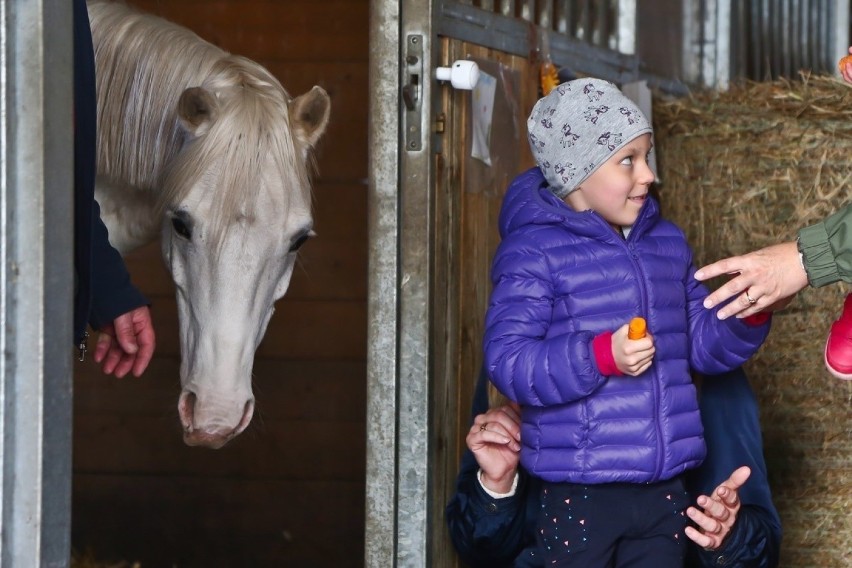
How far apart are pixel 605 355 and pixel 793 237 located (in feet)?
3.74

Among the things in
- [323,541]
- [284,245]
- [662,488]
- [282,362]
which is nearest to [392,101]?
[284,245]

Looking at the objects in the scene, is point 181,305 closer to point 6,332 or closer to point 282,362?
point 6,332

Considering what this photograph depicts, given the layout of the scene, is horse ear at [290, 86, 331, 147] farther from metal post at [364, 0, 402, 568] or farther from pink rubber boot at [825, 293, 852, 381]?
pink rubber boot at [825, 293, 852, 381]

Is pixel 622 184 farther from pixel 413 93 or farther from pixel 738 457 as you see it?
pixel 738 457

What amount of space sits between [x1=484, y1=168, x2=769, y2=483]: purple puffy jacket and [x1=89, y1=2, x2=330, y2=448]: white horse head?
17.8 inches

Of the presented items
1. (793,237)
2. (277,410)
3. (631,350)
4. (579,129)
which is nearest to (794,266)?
(631,350)

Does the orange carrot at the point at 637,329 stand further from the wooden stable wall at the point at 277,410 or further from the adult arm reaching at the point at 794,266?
the wooden stable wall at the point at 277,410

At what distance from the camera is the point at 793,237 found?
300 centimetres

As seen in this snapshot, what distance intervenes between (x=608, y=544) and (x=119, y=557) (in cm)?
265

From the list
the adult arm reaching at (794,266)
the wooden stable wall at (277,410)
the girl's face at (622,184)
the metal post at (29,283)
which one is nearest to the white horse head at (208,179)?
the girl's face at (622,184)

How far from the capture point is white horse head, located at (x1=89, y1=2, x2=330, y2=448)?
2.32 meters

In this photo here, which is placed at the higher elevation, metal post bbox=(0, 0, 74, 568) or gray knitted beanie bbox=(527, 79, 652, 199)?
gray knitted beanie bbox=(527, 79, 652, 199)

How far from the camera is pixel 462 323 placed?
263cm

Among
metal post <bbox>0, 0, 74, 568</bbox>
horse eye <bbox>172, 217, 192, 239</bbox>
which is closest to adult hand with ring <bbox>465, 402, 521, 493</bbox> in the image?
horse eye <bbox>172, 217, 192, 239</bbox>
